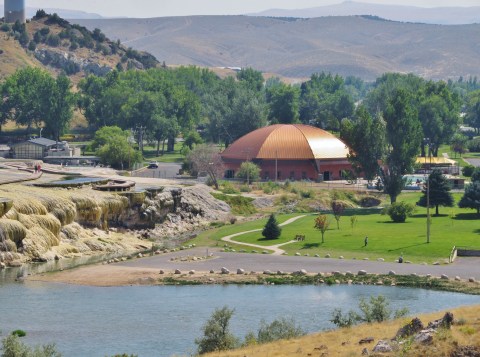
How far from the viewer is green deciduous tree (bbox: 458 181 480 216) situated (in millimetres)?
115250

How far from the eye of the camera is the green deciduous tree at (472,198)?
11525 cm

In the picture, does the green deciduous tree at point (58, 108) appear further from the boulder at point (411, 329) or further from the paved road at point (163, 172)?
the boulder at point (411, 329)

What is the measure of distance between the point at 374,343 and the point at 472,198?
60955 millimetres

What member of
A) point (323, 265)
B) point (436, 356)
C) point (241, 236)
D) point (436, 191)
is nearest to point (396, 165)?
Answer: point (436, 191)

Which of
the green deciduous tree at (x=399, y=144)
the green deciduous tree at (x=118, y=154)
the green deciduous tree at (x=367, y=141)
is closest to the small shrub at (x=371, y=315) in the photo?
the green deciduous tree at (x=399, y=144)

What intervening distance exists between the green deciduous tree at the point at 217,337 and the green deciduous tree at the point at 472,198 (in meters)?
54.3

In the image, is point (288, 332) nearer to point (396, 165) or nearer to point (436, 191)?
point (436, 191)

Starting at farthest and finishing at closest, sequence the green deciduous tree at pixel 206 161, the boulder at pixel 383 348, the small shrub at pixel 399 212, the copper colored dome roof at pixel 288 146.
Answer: the copper colored dome roof at pixel 288 146 < the green deciduous tree at pixel 206 161 < the small shrub at pixel 399 212 < the boulder at pixel 383 348

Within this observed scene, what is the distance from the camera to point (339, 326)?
67688 millimetres

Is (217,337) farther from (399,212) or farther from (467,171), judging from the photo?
(467,171)

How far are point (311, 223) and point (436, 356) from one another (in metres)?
64.1

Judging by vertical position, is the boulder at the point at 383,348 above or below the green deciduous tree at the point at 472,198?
below

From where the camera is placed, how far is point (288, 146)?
162625 mm

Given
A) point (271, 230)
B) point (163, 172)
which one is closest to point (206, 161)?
point (163, 172)
